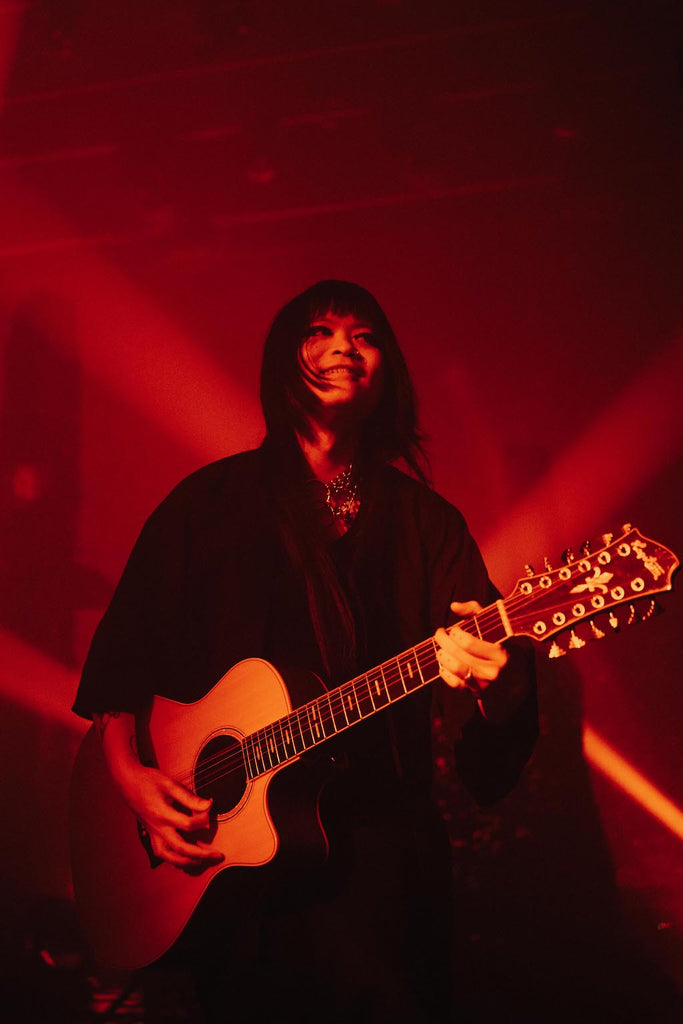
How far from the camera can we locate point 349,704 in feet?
5.21

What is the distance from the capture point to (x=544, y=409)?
2.02m

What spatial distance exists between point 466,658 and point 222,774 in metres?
0.56

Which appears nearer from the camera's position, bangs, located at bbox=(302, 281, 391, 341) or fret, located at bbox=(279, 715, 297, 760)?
fret, located at bbox=(279, 715, 297, 760)

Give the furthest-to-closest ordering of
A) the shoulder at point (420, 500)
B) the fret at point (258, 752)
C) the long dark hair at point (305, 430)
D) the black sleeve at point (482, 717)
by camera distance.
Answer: the shoulder at point (420, 500) < the long dark hair at point (305, 430) < the black sleeve at point (482, 717) < the fret at point (258, 752)

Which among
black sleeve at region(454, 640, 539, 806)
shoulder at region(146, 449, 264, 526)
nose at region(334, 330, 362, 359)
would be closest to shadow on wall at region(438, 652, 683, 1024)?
black sleeve at region(454, 640, 539, 806)

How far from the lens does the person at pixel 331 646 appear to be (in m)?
1.67

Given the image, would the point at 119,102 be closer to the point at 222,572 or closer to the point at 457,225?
the point at 457,225

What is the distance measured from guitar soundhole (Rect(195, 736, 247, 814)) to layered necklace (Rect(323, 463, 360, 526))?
1.83 ft

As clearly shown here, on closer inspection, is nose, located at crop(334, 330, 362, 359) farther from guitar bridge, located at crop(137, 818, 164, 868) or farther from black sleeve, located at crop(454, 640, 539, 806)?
guitar bridge, located at crop(137, 818, 164, 868)

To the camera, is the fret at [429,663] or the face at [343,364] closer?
the fret at [429,663]

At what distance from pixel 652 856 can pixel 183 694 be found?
3.48 feet

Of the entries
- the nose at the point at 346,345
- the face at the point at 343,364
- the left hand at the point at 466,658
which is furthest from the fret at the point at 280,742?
the nose at the point at 346,345

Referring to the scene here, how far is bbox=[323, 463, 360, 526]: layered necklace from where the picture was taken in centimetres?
193

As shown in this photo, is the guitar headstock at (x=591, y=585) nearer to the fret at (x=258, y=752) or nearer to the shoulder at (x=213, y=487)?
the fret at (x=258, y=752)
